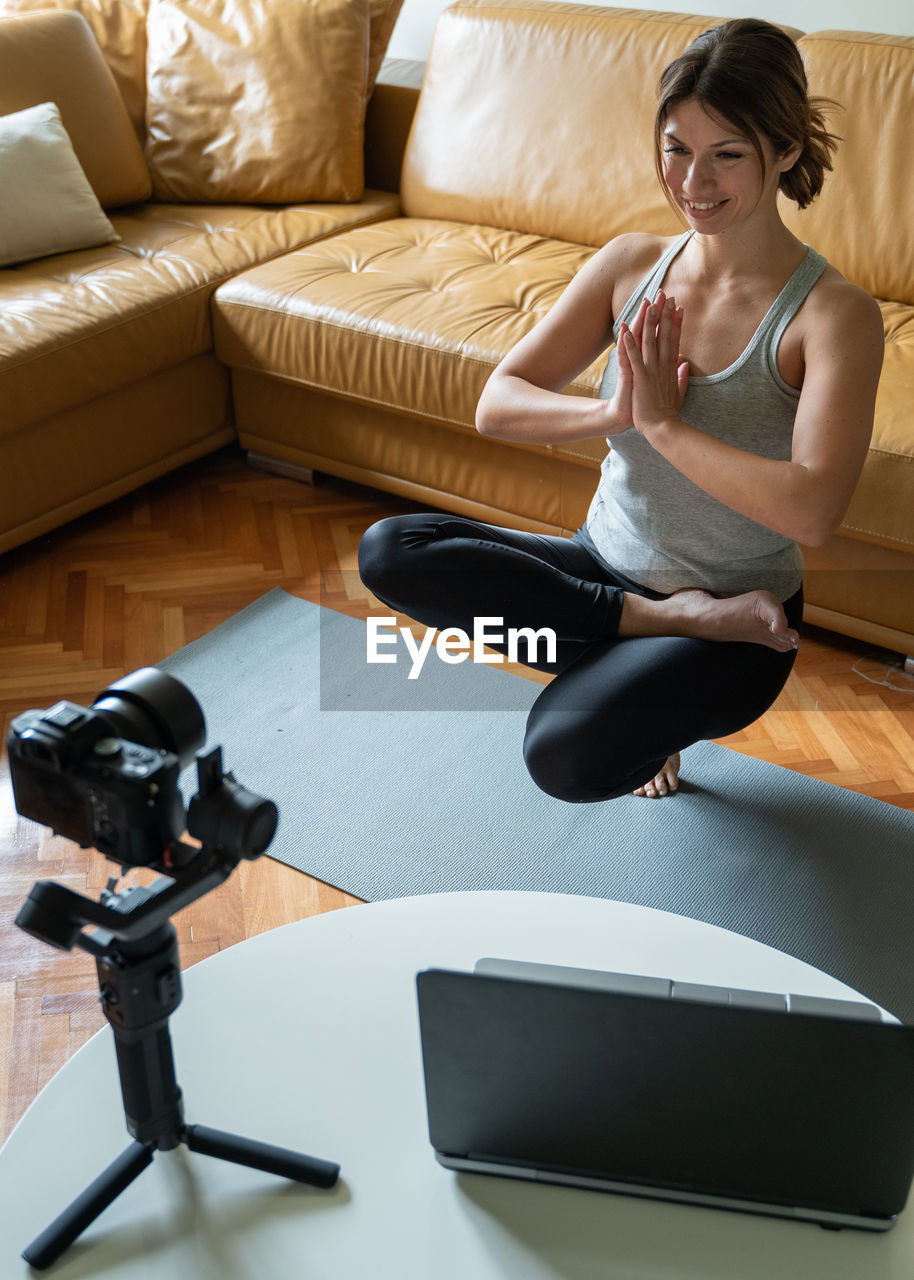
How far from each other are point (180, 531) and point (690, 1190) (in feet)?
6.68

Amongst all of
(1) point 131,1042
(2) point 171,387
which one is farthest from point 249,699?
(1) point 131,1042

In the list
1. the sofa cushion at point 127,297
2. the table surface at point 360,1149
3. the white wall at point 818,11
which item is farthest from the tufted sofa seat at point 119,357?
the table surface at point 360,1149

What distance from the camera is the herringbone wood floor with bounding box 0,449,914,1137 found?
1.57 m

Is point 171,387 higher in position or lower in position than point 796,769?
higher

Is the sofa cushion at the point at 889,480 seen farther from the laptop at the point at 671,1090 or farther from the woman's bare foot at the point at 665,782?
the laptop at the point at 671,1090

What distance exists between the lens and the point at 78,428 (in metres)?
2.44

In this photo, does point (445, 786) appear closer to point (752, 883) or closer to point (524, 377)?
point (752, 883)

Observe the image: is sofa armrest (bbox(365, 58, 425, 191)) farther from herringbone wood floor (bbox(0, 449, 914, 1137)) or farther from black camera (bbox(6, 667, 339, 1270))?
black camera (bbox(6, 667, 339, 1270))

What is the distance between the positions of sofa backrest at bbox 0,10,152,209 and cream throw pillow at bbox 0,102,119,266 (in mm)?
71

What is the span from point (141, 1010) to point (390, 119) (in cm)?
277

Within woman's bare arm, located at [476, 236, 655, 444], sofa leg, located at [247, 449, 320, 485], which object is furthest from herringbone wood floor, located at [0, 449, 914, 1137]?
woman's bare arm, located at [476, 236, 655, 444]

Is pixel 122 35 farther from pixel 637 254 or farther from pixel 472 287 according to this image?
pixel 637 254

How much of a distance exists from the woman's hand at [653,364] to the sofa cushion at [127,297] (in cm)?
129

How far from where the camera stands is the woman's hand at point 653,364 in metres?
1.42
